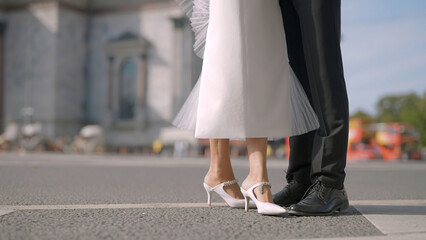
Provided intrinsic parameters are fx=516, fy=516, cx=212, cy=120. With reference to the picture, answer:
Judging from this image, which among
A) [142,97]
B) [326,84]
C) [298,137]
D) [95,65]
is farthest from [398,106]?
[326,84]

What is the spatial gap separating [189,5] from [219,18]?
59cm

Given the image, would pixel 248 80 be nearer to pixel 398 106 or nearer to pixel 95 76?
pixel 95 76

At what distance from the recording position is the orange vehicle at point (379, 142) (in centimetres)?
2714

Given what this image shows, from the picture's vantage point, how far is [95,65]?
36.2 meters

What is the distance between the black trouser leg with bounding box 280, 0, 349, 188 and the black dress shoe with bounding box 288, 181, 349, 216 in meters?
0.04

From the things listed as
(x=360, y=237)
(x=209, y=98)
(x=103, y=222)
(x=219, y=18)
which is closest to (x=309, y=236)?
(x=360, y=237)

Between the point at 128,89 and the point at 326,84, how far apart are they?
1315 inches

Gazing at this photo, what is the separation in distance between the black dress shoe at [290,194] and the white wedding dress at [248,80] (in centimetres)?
32

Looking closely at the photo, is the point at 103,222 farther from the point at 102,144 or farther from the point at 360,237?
the point at 102,144

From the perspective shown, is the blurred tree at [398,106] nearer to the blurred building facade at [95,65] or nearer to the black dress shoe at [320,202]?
the blurred building facade at [95,65]

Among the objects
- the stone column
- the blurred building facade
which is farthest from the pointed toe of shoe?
the stone column

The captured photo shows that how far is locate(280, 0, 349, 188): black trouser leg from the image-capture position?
246cm

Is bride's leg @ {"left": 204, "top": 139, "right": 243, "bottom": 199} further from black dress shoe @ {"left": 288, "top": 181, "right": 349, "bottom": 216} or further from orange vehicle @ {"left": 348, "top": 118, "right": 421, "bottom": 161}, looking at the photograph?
orange vehicle @ {"left": 348, "top": 118, "right": 421, "bottom": 161}

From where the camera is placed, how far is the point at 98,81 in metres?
36.1
